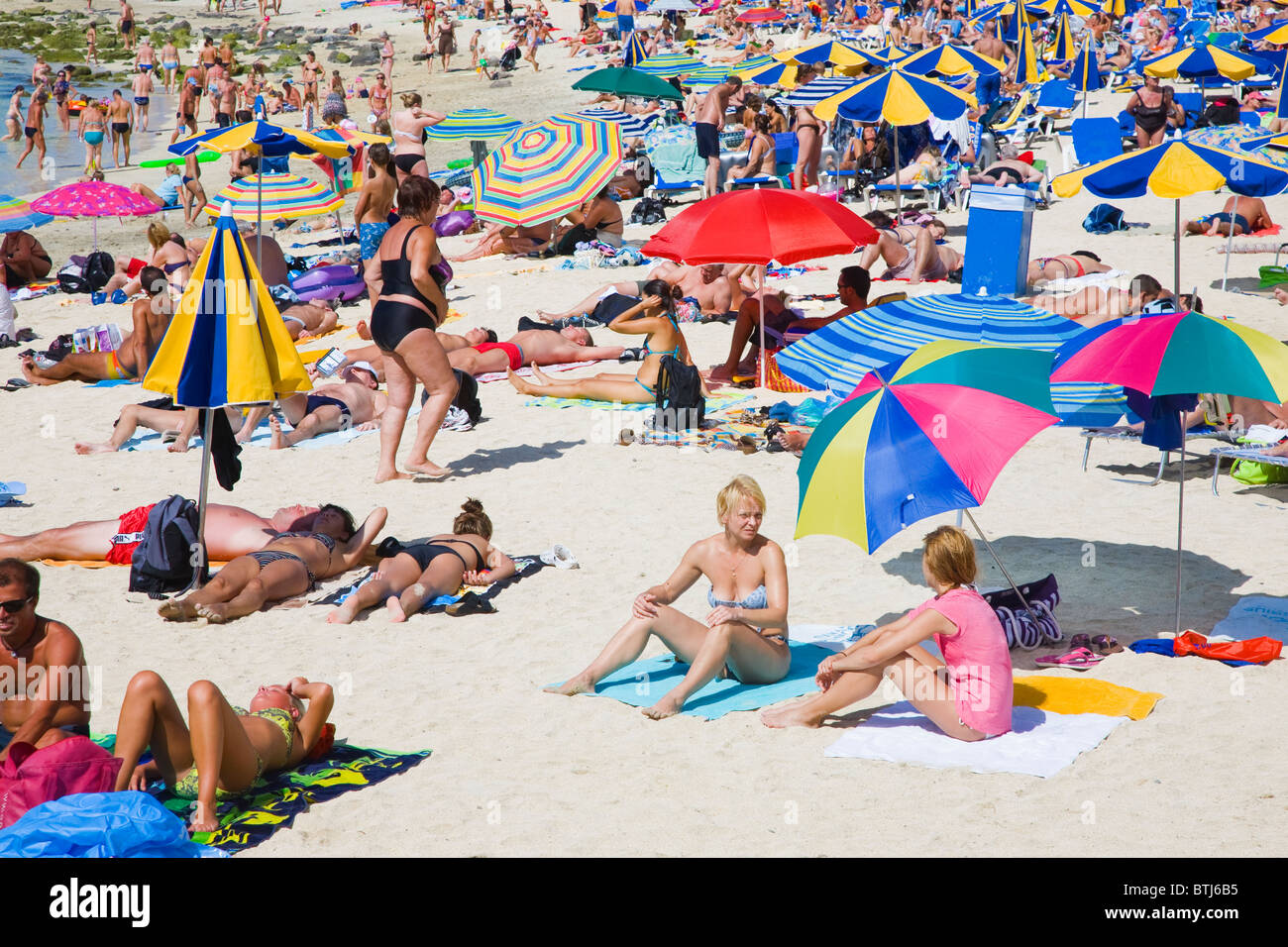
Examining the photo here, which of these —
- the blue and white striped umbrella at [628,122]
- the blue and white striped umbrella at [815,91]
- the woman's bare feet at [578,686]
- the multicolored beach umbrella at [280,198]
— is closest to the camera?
the woman's bare feet at [578,686]

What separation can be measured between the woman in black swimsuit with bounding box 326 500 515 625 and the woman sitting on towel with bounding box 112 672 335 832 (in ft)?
4.78

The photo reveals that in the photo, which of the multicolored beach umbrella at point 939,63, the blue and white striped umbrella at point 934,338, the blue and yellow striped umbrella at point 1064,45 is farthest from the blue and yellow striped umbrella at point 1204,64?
the blue and white striped umbrella at point 934,338

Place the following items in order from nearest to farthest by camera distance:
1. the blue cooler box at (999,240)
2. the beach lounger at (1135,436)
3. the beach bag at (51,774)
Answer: the beach bag at (51,774)
the beach lounger at (1135,436)
the blue cooler box at (999,240)

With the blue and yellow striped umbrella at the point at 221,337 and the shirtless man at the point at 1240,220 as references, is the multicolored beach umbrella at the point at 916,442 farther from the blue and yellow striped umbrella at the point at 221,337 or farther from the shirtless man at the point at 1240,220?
the shirtless man at the point at 1240,220

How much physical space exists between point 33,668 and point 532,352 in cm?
666

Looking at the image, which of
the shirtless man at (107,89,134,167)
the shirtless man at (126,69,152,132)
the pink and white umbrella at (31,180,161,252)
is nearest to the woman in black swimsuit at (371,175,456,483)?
the pink and white umbrella at (31,180,161,252)

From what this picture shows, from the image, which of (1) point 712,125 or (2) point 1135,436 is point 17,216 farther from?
(2) point 1135,436

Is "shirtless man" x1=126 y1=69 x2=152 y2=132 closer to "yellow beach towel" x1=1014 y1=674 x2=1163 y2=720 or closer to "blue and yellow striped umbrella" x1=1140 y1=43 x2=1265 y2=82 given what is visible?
"blue and yellow striped umbrella" x1=1140 y1=43 x2=1265 y2=82

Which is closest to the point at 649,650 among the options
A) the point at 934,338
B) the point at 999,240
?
the point at 934,338

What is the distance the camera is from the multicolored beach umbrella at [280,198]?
1361 centimetres

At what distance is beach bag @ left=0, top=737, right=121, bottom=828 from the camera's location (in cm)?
381

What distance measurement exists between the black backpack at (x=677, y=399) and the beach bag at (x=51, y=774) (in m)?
5.11
